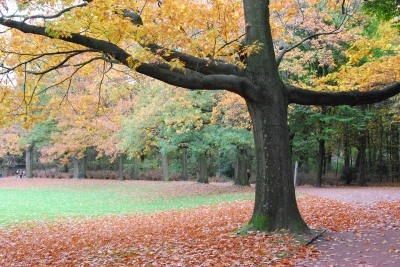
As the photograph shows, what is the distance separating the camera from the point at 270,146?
7871mm

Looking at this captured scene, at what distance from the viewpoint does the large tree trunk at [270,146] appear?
7762mm

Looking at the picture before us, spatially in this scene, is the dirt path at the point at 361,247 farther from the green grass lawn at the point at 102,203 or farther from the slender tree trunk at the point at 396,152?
the slender tree trunk at the point at 396,152

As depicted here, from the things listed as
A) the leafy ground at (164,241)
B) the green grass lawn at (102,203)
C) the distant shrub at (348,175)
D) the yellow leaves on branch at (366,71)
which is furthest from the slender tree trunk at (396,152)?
the leafy ground at (164,241)

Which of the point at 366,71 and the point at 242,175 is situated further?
the point at 242,175

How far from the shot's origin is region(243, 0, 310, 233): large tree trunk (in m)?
7.76

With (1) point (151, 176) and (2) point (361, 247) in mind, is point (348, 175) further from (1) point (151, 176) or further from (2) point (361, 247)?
(2) point (361, 247)

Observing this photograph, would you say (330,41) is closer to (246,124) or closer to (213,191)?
(246,124)

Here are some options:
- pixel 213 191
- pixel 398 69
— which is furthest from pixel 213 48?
pixel 213 191

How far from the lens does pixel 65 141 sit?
114ft

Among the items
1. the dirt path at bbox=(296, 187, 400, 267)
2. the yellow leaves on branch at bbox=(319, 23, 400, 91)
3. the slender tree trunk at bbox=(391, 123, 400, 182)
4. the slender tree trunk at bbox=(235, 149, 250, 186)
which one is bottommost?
the dirt path at bbox=(296, 187, 400, 267)

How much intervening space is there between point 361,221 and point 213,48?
5.90 m

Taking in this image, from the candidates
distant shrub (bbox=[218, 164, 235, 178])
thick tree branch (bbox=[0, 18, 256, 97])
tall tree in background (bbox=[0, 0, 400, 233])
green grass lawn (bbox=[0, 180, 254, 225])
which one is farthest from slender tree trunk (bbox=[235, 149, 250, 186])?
thick tree branch (bbox=[0, 18, 256, 97])

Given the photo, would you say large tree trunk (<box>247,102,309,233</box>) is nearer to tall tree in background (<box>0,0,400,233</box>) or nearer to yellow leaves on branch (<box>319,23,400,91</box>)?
tall tree in background (<box>0,0,400,233</box>)

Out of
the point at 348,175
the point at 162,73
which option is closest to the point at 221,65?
the point at 162,73
